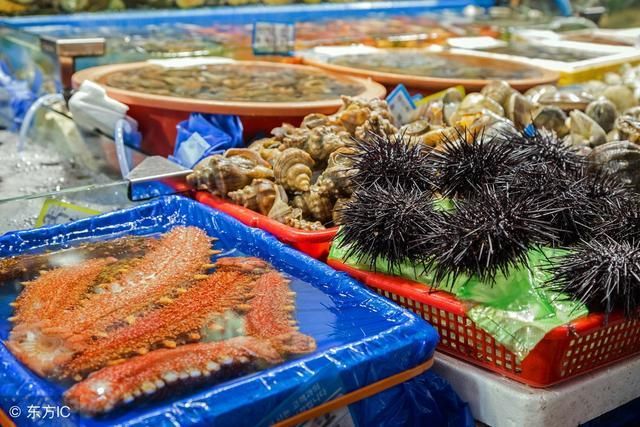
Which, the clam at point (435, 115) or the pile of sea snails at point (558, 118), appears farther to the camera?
the clam at point (435, 115)

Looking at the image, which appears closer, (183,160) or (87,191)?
(87,191)

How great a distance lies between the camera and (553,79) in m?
3.28

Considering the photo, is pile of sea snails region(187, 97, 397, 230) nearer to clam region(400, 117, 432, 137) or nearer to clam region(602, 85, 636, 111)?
clam region(400, 117, 432, 137)

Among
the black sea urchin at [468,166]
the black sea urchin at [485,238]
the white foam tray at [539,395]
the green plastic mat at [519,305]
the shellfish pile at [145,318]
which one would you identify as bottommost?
the white foam tray at [539,395]

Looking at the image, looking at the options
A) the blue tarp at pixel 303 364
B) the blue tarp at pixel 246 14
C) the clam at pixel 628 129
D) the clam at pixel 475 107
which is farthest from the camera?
the blue tarp at pixel 246 14

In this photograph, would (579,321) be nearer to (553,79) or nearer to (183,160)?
(183,160)

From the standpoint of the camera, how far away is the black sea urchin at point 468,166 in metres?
1.79

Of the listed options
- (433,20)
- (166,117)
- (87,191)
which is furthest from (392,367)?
(433,20)

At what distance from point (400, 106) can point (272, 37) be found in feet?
3.53

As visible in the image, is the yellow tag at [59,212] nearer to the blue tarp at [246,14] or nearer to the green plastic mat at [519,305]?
the green plastic mat at [519,305]

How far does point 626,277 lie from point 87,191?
52.4 inches

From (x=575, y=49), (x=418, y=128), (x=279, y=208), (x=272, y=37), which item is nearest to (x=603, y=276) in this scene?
(x=279, y=208)

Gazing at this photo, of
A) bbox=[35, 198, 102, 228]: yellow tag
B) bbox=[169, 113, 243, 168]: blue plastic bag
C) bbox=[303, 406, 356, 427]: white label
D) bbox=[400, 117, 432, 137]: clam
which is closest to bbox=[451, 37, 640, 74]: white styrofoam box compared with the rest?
bbox=[400, 117, 432, 137]: clam

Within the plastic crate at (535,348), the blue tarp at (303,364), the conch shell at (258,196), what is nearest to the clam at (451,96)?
the conch shell at (258,196)
